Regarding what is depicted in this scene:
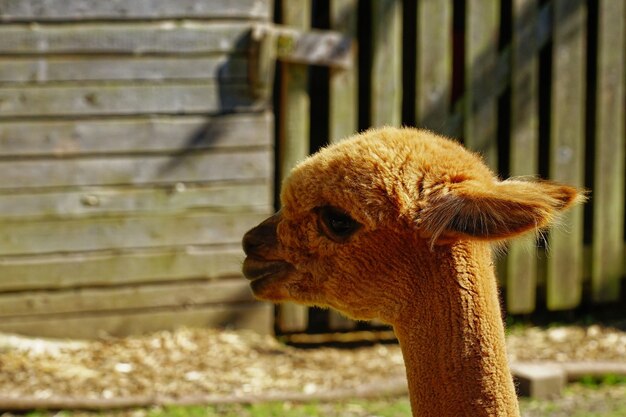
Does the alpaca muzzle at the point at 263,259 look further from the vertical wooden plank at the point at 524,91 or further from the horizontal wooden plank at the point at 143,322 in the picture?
the vertical wooden plank at the point at 524,91

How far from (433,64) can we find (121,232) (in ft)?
8.21

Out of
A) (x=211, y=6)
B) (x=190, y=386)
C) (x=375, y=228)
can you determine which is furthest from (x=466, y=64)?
(x=375, y=228)

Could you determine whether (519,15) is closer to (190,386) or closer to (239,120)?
(239,120)

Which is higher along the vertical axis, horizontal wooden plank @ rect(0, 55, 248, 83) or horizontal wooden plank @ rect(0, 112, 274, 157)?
horizontal wooden plank @ rect(0, 55, 248, 83)

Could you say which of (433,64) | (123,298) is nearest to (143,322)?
(123,298)

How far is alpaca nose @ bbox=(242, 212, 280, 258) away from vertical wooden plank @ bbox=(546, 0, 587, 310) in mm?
4424

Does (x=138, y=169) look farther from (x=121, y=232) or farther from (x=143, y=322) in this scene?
(x=143, y=322)

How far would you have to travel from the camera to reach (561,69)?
7570mm

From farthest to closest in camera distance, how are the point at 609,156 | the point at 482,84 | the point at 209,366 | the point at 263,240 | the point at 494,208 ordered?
the point at 609,156, the point at 482,84, the point at 209,366, the point at 263,240, the point at 494,208

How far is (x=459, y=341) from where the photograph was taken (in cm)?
302

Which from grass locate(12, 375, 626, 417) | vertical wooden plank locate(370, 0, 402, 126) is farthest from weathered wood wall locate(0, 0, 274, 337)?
grass locate(12, 375, 626, 417)

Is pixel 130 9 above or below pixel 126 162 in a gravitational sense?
above

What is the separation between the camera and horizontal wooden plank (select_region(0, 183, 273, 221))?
6820 mm

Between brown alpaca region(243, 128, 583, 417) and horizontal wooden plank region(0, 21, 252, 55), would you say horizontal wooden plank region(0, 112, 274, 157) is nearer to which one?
horizontal wooden plank region(0, 21, 252, 55)
